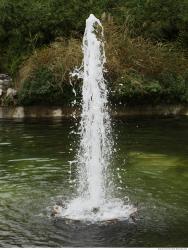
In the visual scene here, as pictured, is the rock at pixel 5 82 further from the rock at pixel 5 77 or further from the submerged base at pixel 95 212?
the submerged base at pixel 95 212

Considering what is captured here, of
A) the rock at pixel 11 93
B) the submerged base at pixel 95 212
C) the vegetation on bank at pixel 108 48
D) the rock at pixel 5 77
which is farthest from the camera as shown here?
the rock at pixel 5 77

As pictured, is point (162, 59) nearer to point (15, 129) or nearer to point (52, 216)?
point (15, 129)

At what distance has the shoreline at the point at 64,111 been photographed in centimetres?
2697

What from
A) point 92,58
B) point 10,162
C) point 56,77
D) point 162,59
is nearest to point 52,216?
point 92,58

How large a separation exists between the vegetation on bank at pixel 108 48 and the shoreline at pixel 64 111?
33 centimetres

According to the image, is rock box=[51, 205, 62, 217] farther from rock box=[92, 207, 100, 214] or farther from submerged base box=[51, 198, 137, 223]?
rock box=[92, 207, 100, 214]

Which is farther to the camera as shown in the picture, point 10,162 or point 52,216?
point 10,162

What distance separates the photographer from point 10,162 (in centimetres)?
1722

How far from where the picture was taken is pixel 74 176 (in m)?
15.2

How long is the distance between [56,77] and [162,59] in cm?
528

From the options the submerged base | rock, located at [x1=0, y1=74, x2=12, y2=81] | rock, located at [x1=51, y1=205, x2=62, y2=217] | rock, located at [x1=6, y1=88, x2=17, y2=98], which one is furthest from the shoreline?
rock, located at [x1=51, y1=205, x2=62, y2=217]

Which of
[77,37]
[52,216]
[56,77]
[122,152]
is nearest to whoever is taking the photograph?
Result: [52,216]

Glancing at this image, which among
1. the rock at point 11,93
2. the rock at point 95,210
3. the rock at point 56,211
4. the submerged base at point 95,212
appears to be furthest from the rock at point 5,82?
the rock at point 95,210

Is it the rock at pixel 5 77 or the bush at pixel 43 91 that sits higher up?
the rock at pixel 5 77
